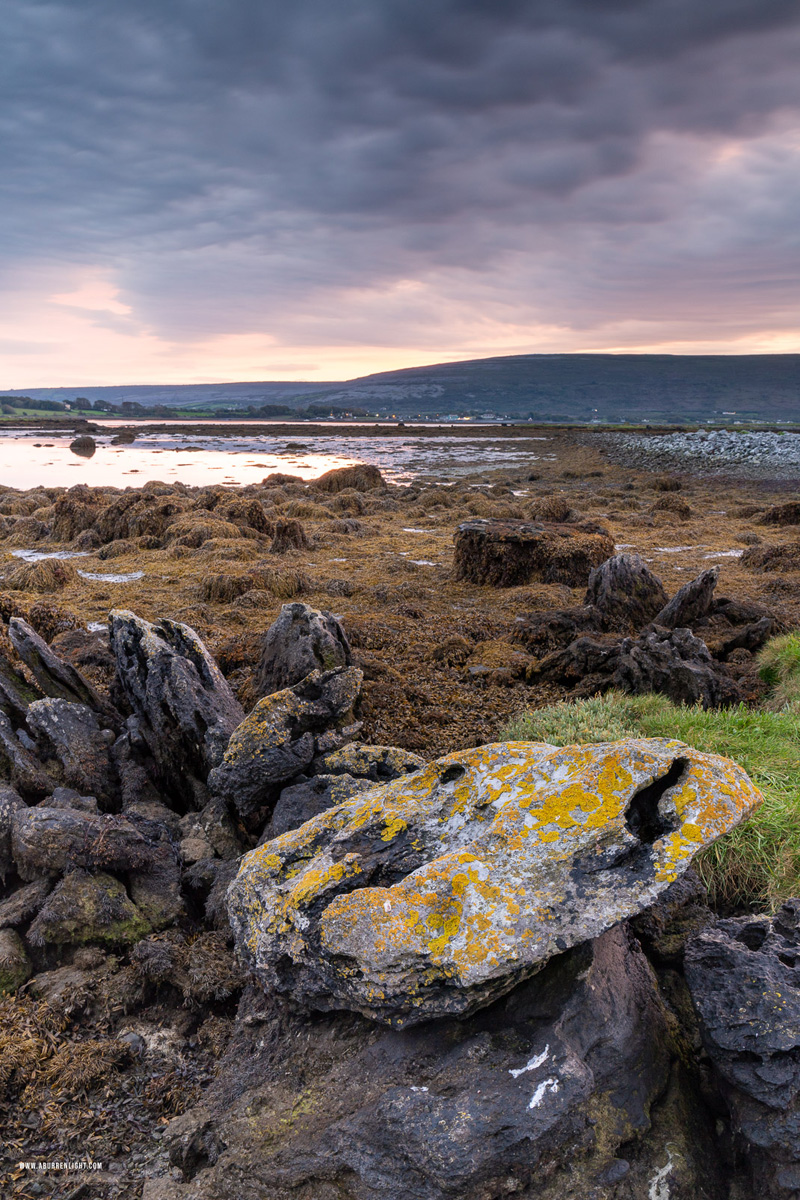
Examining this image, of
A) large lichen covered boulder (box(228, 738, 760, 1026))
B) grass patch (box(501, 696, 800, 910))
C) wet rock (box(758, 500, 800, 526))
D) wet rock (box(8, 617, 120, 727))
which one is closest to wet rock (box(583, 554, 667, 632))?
grass patch (box(501, 696, 800, 910))

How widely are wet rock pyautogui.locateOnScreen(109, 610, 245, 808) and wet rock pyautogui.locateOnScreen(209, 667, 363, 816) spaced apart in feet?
1.53

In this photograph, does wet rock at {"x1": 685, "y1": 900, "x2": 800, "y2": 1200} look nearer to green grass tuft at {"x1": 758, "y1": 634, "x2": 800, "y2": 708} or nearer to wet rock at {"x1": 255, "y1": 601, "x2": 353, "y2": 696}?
wet rock at {"x1": 255, "y1": 601, "x2": 353, "y2": 696}

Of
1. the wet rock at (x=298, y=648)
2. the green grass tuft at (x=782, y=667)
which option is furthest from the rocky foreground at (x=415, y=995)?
the green grass tuft at (x=782, y=667)

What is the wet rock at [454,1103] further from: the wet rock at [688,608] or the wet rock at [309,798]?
the wet rock at [688,608]

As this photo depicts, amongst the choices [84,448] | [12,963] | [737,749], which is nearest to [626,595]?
[737,749]

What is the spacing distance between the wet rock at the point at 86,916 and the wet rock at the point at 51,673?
10.3 feet

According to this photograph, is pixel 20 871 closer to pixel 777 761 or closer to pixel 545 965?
pixel 545 965

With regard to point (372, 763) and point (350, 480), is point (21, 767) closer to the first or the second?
point (372, 763)

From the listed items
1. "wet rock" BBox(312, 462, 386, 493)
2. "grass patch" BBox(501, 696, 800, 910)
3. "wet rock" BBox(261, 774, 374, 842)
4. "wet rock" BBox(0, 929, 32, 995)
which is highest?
"wet rock" BBox(312, 462, 386, 493)

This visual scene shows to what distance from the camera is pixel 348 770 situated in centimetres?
655

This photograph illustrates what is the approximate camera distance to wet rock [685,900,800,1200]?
10.5 ft

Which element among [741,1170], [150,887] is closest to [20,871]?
[150,887]

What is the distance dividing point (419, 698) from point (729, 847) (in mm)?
5295

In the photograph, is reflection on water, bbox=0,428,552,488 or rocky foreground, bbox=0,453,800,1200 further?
reflection on water, bbox=0,428,552,488
